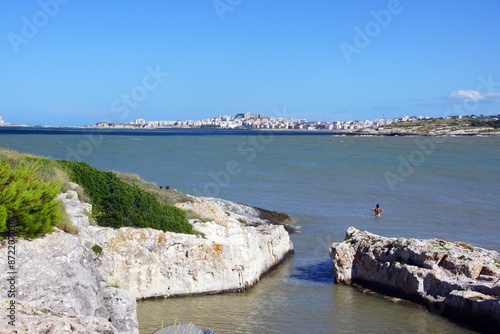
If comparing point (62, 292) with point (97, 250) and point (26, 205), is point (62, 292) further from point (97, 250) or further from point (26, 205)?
point (97, 250)

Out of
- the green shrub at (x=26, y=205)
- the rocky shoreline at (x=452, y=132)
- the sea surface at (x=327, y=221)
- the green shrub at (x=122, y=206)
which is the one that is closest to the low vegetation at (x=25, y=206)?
the green shrub at (x=26, y=205)

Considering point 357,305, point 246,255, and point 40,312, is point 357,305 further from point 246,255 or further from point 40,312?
point 40,312

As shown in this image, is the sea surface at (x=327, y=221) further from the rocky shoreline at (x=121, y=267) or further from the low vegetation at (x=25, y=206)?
the low vegetation at (x=25, y=206)

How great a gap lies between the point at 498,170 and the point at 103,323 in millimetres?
61661

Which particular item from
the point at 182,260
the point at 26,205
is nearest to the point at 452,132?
the point at 182,260

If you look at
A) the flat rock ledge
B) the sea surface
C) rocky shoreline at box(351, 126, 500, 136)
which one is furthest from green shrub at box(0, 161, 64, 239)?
rocky shoreline at box(351, 126, 500, 136)

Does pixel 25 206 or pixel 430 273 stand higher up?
pixel 25 206

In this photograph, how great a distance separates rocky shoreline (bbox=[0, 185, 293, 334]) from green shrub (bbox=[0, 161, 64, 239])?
24cm

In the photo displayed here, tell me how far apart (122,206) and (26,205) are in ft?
19.9

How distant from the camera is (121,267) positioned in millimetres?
13820

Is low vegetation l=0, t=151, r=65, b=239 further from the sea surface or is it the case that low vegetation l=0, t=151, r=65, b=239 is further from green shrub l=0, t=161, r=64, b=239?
the sea surface

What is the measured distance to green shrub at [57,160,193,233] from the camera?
1466 cm

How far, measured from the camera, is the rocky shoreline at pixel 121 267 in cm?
749

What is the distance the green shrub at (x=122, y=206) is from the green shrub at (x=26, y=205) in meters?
5.03
